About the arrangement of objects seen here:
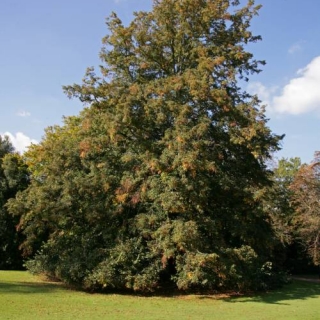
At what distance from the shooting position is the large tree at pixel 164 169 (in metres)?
19.6

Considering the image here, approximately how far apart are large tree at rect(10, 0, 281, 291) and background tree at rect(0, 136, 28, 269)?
865 cm

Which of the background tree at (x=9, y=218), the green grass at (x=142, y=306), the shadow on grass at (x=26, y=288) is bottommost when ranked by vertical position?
the green grass at (x=142, y=306)

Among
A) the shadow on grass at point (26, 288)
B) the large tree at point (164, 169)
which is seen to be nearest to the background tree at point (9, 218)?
the large tree at point (164, 169)

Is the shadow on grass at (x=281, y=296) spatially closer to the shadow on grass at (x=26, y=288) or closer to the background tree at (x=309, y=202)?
the shadow on grass at (x=26, y=288)

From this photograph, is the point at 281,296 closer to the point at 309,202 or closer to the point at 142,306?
the point at 142,306

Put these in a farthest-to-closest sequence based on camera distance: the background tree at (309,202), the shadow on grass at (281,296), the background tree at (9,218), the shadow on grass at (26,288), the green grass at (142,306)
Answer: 1. the background tree at (309,202)
2. the background tree at (9,218)
3. the shadow on grass at (281,296)
4. the shadow on grass at (26,288)
5. the green grass at (142,306)

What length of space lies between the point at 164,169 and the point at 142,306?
21.0 ft

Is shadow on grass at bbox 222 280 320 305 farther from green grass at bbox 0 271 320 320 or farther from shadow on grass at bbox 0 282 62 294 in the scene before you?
shadow on grass at bbox 0 282 62 294

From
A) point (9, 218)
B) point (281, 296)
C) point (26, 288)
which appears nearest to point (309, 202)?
point (281, 296)

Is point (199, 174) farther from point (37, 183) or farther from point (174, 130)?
point (37, 183)

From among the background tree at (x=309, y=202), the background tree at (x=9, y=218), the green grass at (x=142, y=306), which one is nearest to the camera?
the green grass at (x=142, y=306)

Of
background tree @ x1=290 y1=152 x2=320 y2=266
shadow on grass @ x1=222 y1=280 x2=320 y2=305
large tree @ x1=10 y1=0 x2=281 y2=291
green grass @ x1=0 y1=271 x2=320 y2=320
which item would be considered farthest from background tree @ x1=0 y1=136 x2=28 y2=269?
background tree @ x1=290 y1=152 x2=320 y2=266

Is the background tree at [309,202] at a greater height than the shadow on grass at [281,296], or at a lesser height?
greater

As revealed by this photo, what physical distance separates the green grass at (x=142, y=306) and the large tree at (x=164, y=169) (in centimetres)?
104
